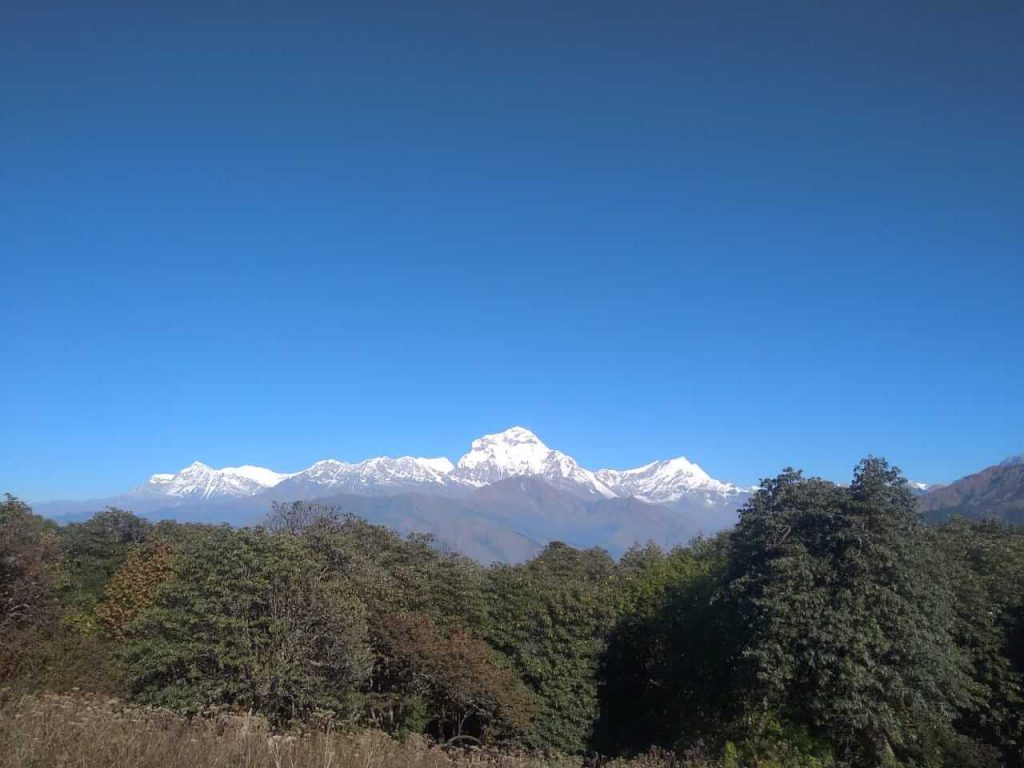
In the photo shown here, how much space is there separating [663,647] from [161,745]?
25881 mm

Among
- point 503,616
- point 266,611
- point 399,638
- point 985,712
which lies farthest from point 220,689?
point 985,712

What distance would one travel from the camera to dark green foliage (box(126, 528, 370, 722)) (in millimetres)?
16969

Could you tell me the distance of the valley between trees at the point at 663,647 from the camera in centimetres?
1720

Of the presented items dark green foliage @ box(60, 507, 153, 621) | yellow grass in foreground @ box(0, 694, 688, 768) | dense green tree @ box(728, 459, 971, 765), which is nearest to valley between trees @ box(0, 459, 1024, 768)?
dense green tree @ box(728, 459, 971, 765)

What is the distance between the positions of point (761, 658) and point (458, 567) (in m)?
17.3

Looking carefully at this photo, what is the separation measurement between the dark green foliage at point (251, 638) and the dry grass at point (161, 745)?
37.1 feet

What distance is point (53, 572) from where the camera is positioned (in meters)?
29.8

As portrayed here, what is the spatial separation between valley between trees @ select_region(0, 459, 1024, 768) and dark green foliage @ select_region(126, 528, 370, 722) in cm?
7

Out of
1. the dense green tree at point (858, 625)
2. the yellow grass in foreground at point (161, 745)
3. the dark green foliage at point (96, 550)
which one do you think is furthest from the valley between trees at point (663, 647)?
the dark green foliage at point (96, 550)

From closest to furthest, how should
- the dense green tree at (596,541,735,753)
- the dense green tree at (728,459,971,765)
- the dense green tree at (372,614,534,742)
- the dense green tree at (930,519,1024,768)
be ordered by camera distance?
the dense green tree at (728,459,971,765), the dense green tree at (930,519,1024,768), the dense green tree at (372,614,534,742), the dense green tree at (596,541,735,753)

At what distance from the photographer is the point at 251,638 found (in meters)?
18.2

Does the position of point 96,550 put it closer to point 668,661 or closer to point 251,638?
point 251,638

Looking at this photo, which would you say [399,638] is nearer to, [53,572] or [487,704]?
[487,704]

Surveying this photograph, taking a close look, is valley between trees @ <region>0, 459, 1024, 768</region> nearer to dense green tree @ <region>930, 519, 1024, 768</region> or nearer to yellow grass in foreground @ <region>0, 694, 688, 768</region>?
dense green tree @ <region>930, 519, 1024, 768</region>
